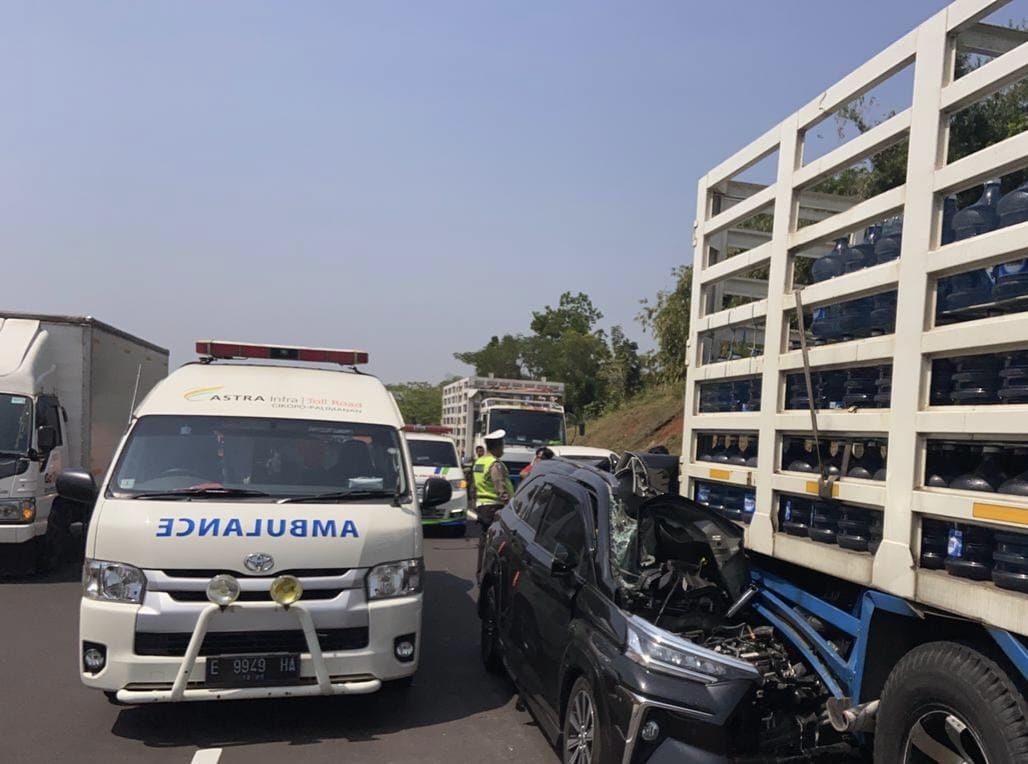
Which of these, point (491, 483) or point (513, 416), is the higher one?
point (513, 416)

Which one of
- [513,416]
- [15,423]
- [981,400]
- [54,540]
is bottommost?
[54,540]

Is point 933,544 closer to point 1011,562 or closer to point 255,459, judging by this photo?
point 1011,562

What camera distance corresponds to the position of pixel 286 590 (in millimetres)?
4676

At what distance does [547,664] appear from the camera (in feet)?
15.0

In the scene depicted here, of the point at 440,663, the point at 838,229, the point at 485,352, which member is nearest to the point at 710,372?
the point at 838,229

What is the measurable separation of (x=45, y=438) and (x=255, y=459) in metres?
5.06

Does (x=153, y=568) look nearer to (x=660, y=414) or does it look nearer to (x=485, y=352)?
(x=660, y=414)

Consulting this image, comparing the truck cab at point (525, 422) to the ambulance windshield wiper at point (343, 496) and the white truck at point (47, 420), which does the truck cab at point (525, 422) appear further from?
the ambulance windshield wiper at point (343, 496)

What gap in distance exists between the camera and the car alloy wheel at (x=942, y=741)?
3.06 m

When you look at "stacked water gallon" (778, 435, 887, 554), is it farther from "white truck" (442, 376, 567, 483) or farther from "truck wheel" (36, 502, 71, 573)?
"white truck" (442, 376, 567, 483)

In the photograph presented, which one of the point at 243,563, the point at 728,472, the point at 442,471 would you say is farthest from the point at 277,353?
the point at 442,471

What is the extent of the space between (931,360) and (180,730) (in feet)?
15.0

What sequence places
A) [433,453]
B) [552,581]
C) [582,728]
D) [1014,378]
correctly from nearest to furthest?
[1014,378], [582,728], [552,581], [433,453]

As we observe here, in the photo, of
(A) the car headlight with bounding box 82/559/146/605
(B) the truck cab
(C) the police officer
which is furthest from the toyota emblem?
(B) the truck cab
